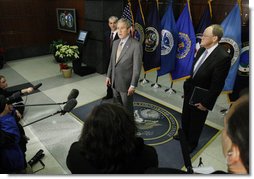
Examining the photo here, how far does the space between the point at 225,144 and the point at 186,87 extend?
1.61 meters

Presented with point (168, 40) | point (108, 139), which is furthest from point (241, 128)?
point (168, 40)

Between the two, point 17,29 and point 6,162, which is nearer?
point 6,162

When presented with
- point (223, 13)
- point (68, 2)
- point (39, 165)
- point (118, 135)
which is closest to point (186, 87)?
A: point (118, 135)

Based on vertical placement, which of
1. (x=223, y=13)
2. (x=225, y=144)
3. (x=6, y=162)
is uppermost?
(x=223, y=13)

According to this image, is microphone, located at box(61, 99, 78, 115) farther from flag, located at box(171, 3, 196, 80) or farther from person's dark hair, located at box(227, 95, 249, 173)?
flag, located at box(171, 3, 196, 80)

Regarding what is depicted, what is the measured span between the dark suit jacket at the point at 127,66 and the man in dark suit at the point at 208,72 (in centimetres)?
64

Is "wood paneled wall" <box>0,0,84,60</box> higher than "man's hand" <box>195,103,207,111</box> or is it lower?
higher

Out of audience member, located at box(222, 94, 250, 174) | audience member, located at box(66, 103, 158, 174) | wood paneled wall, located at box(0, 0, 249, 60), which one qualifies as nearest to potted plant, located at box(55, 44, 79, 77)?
wood paneled wall, located at box(0, 0, 249, 60)

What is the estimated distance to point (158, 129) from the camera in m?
2.77

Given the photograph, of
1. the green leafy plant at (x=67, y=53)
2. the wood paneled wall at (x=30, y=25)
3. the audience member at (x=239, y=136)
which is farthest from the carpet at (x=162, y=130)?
the wood paneled wall at (x=30, y=25)

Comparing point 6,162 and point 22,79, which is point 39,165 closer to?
point 6,162

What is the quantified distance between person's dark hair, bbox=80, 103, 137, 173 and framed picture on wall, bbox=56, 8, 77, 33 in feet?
17.3

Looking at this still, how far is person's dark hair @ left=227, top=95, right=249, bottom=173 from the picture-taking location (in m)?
0.55

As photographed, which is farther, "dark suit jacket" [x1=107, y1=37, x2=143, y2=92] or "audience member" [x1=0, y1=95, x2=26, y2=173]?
"dark suit jacket" [x1=107, y1=37, x2=143, y2=92]
